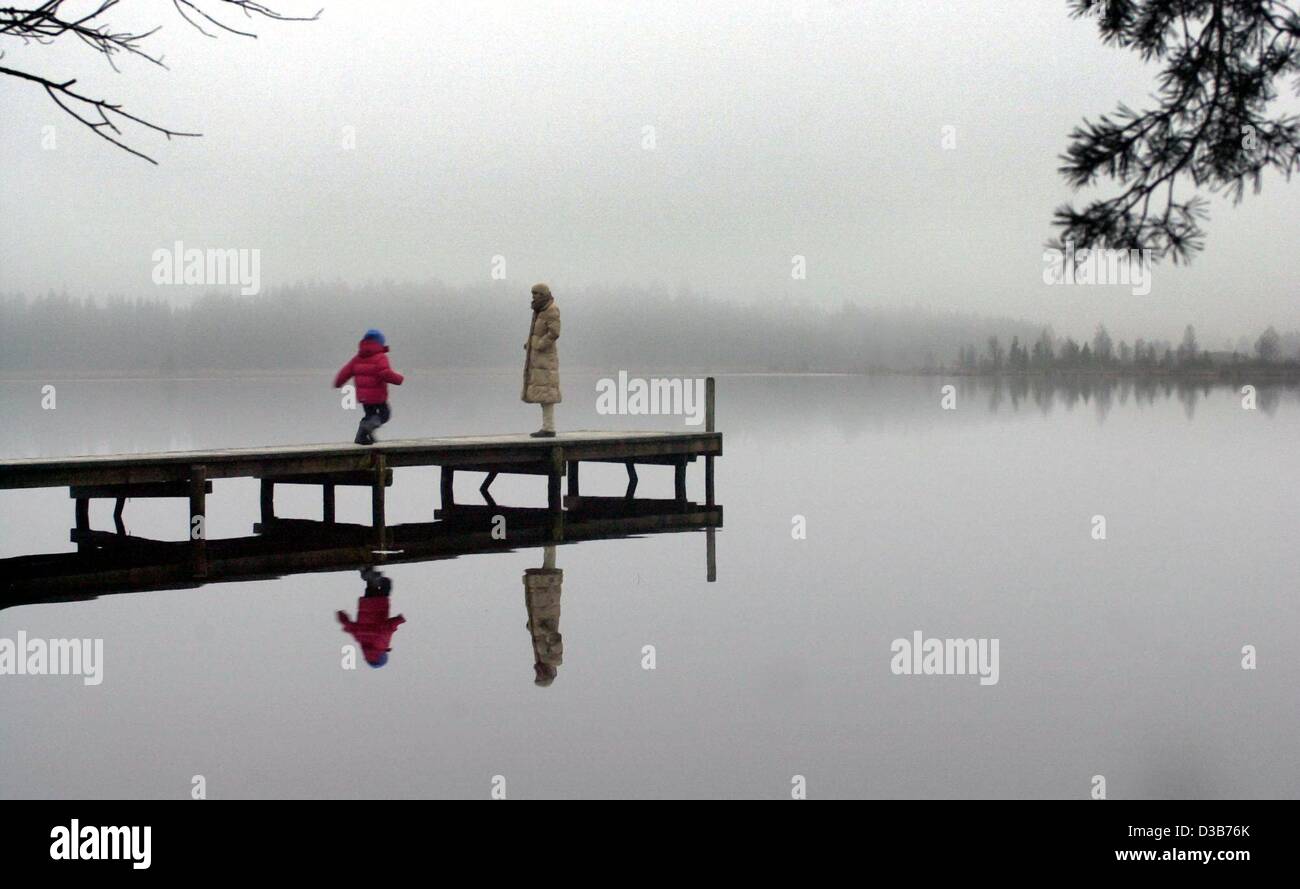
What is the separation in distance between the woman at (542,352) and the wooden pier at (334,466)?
0.69 m

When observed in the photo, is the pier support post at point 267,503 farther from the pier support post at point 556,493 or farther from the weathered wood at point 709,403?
the weathered wood at point 709,403

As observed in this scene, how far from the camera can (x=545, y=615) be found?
652 inches

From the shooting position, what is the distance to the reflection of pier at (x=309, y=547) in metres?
17.7

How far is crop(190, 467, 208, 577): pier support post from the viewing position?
17.9 meters

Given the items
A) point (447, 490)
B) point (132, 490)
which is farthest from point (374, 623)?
point (447, 490)

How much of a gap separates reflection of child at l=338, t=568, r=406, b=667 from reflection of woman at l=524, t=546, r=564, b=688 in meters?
1.36

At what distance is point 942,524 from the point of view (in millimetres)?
28922

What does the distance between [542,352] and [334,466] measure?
12.8 feet

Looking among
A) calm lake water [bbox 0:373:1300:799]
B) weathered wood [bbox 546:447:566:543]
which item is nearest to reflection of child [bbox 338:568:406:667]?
calm lake water [bbox 0:373:1300:799]

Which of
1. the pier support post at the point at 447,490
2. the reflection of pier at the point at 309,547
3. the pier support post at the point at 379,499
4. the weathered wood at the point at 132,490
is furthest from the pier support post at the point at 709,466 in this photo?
the weathered wood at the point at 132,490

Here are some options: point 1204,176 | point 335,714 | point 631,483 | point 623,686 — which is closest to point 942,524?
point 631,483

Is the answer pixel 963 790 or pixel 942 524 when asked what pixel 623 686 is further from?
pixel 942 524
